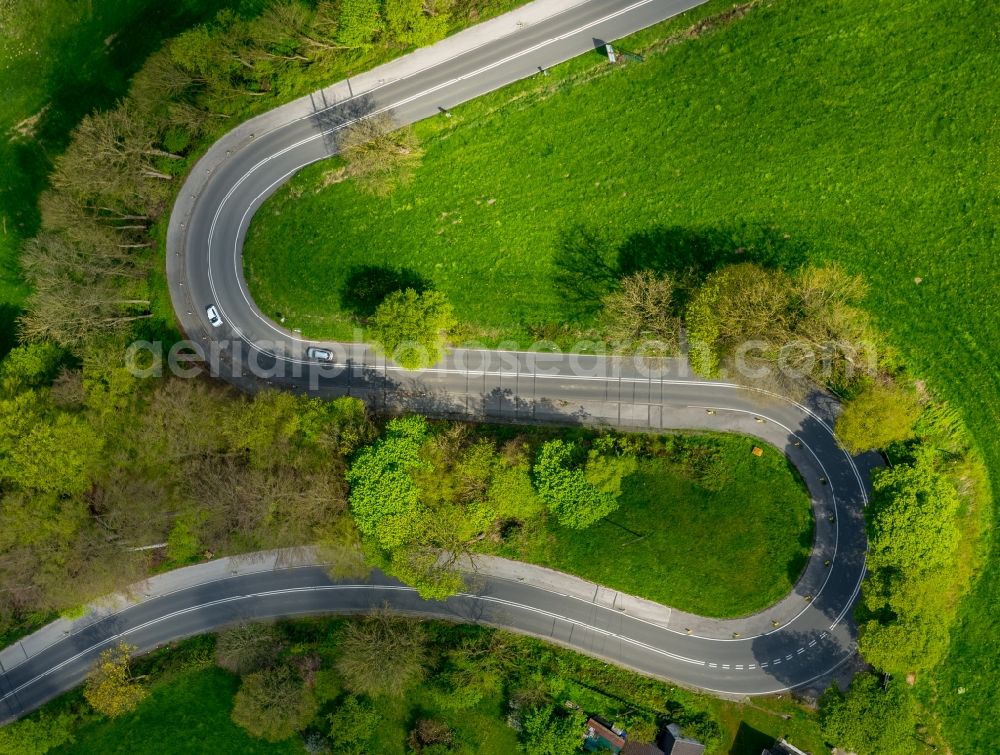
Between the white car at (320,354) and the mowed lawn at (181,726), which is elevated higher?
the white car at (320,354)

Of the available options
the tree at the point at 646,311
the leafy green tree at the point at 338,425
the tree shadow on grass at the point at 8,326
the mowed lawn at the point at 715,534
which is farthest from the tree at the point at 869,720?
the tree shadow on grass at the point at 8,326

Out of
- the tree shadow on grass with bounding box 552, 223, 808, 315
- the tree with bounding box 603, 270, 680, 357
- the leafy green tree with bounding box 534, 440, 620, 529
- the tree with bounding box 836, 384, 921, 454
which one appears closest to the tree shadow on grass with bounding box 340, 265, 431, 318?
the tree shadow on grass with bounding box 552, 223, 808, 315

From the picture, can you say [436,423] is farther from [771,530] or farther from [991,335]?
[991,335]

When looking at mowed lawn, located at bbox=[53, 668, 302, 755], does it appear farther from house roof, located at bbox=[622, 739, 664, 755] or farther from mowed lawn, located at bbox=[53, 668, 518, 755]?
house roof, located at bbox=[622, 739, 664, 755]

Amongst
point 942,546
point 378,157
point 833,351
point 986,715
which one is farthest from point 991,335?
point 378,157

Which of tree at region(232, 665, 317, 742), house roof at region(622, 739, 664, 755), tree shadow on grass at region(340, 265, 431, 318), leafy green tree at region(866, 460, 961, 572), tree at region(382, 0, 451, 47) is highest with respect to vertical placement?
tree at region(382, 0, 451, 47)

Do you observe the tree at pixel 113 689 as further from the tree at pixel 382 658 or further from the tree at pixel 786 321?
the tree at pixel 786 321

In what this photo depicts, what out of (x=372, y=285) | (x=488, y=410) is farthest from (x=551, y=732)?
(x=372, y=285)
